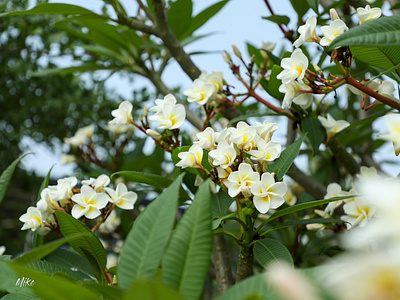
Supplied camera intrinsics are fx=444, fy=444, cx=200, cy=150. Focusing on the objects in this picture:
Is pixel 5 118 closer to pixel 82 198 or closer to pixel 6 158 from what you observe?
pixel 6 158

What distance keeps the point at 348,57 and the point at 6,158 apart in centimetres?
226

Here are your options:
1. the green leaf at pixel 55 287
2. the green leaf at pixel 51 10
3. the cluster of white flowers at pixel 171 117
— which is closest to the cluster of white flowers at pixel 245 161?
the cluster of white flowers at pixel 171 117

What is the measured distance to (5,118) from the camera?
255 cm

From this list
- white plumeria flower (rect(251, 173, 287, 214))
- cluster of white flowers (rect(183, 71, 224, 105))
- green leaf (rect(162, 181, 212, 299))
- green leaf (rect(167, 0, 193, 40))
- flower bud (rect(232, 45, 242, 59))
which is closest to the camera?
green leaf (rect(162, 181, 212, 299))

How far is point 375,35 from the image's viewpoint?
1.94ft

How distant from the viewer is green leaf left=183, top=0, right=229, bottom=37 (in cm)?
141

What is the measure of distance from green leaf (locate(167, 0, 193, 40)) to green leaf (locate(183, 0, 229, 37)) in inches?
0.7

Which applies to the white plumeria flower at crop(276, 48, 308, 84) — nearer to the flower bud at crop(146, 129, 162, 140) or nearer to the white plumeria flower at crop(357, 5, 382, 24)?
the white plumeria flower at crop(357, 5, 382, 24)

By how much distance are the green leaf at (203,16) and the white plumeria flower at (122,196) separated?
75 centimetres

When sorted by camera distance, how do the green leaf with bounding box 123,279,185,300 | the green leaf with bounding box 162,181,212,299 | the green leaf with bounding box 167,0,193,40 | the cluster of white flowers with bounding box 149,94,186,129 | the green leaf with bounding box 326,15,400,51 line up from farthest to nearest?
the green leaf with bounding box 167,0,193,40, the cluster of white flowers with bounding box 149,94,186,129, the green leaf with bounding box 326,15,400,51, the green leaf with bounding box 162,181,212,299, the green leaf with bounding box 123,279,185,300

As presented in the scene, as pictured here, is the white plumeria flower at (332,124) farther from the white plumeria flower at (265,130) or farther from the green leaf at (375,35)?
the green leaf at (375,35)

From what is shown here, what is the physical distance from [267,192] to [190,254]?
0.28 metres

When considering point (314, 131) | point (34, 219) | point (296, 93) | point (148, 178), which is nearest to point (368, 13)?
point (296, 93)

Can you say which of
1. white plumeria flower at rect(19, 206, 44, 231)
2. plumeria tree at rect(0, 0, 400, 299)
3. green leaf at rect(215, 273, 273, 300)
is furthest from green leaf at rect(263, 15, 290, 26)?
green leaf at rect(215, 273, 273, 300)
